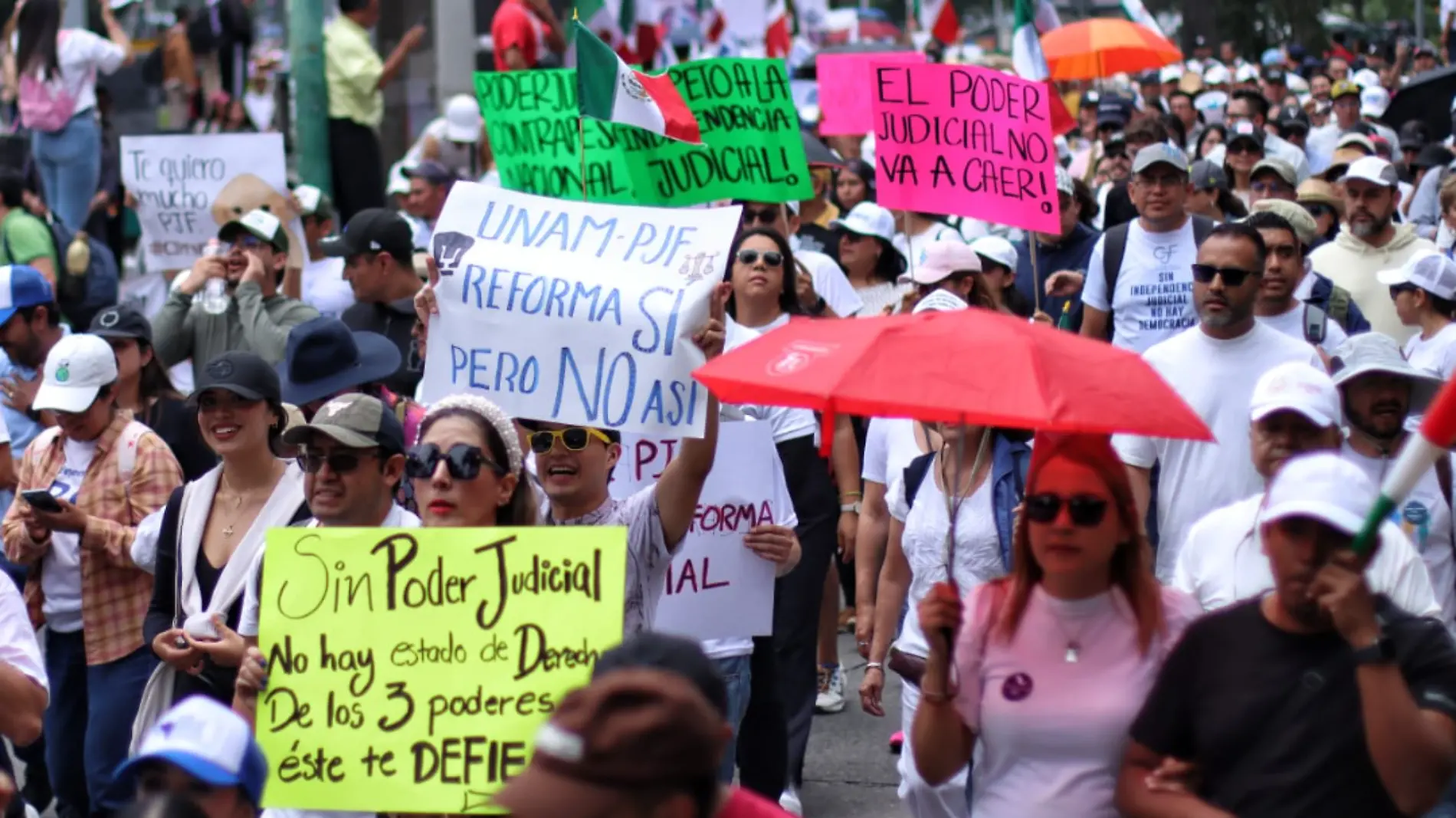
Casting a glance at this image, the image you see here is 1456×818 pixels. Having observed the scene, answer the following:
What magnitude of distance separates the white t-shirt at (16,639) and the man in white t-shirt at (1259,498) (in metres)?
2.49

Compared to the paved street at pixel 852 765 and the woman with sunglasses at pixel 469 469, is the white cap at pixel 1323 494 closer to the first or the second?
the woman with sunglasses at pixel 469 469

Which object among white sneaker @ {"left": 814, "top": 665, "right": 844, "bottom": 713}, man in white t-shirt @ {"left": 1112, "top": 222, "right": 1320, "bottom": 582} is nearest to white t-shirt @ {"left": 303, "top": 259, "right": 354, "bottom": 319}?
white sneaker @ {"left": 814, "top": 665, "right": 844, "bottom": 713}

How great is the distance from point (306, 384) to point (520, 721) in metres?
2.56

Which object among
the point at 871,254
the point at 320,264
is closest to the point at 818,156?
the point at 871,254

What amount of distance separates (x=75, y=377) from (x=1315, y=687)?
4.56 meters

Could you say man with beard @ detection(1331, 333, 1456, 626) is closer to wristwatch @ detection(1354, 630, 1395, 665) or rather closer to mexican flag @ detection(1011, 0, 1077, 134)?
wristwatch @ detection(1354, 630, 1395, 665)

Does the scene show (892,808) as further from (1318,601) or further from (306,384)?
(1318,601)

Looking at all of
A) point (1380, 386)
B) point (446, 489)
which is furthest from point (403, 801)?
point (1380, 386)

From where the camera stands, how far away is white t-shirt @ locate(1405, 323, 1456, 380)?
7922mm

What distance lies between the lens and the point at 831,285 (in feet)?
32.3

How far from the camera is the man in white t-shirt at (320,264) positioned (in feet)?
34.8

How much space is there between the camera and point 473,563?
463 cm

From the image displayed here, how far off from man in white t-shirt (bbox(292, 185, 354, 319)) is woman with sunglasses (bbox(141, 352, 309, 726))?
437 centimetres

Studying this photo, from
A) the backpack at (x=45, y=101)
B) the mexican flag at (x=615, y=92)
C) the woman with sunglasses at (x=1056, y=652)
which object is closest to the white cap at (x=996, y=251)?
the mexican flag at (x=615, y=92)
